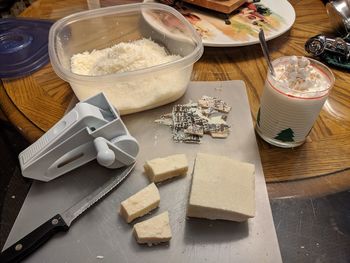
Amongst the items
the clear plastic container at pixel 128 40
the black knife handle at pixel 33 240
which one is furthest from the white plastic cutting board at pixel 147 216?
the clear plastic container at pixel 128 40

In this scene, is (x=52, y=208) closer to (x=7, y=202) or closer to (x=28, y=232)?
(x=28, y=232)

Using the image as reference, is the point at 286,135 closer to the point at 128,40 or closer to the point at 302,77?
the point at 302,77

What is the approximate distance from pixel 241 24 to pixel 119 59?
44 cm

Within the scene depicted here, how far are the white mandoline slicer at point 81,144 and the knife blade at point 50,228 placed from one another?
0.05m

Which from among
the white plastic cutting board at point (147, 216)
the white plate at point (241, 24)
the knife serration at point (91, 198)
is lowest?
the white plastic cutting board at point (147, 216)

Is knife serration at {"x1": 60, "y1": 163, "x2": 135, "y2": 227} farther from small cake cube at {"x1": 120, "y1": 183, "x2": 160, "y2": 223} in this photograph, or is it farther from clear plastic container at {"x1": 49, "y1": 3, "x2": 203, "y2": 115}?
clear plastic container at {"x1": 49, "y1": 3, "x2": 203, "y2": 115}

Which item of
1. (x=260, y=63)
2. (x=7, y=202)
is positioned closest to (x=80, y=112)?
(x=260, y=63)

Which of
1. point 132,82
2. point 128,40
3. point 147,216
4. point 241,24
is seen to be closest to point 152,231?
point 147,216

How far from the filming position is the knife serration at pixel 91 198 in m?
0.54

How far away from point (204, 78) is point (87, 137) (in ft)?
1.20

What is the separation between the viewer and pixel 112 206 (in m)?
0.57

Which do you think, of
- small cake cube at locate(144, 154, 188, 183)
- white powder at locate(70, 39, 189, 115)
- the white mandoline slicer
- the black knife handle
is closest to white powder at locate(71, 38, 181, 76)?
white powder at locate(70, 39, 189, 115)

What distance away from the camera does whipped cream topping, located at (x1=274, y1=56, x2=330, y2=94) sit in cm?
59

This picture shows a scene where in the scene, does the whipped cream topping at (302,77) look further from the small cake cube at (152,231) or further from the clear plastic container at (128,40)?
the small cake cube at (152,231)
